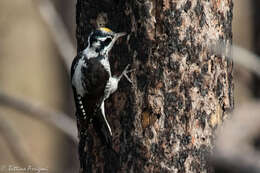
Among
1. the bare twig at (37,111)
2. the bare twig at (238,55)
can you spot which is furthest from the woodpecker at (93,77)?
the bare twig at (37,111)

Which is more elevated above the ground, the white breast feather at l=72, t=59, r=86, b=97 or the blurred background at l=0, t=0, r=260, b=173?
the white breast feather at l=72, t=59, r=86, b=97

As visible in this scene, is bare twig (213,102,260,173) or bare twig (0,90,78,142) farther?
bare twig (0,90,78,142)

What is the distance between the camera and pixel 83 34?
3293 millimetres

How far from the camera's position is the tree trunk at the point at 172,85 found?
2783mm

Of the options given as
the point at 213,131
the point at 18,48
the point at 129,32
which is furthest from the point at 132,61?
the point at 18,48

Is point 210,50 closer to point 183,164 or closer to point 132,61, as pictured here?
point 132,61

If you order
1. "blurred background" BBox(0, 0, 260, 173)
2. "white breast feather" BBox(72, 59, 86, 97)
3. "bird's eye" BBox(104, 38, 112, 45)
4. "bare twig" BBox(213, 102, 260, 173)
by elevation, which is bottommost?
"blurred background" BBox(0, 0, 260, 173)

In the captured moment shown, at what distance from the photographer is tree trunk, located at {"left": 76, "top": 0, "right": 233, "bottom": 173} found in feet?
9.13

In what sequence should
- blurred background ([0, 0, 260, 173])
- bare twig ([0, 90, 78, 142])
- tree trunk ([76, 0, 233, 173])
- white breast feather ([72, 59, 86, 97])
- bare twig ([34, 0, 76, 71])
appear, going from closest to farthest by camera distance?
tree trunk ([76, 0, 233, 173]) → white breast feather ([72, 59, 86, 97]) → bare twig ([0, 90, 78, 142]) → bare twig ([34, 0, 76, 71]) → blurred background ([0, 0, 260, 173])

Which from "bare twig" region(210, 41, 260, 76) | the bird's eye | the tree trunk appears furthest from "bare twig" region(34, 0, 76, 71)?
A: the tree trunk

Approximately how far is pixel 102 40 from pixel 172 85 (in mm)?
711

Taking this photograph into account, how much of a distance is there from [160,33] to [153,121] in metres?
0.56

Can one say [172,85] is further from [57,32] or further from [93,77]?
[57,32]

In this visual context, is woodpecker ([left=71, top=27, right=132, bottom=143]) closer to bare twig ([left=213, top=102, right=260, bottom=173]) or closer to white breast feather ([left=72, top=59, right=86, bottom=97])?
white breast feather ([left=72, top=59, right=86, bottom=97])
